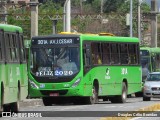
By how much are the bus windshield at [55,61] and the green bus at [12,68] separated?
553 centimetres

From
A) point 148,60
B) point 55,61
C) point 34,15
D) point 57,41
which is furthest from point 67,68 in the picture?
point 148,60

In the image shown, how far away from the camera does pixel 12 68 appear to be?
2539 centimetres

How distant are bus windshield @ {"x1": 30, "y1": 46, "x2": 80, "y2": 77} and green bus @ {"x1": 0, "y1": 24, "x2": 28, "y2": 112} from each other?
18.1 feet

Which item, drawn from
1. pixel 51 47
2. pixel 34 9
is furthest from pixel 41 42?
pixel 34 9

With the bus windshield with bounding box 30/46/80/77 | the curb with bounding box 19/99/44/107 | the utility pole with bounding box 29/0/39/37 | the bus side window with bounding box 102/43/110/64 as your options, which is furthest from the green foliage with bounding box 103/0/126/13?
the bus windshield with bounding box 30/46/80/77

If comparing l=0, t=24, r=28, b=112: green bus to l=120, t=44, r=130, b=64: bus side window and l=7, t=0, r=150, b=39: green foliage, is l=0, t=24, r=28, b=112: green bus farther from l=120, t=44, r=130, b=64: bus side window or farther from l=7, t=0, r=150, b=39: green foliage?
l=7, t=0, r=150, b=39: green foliage

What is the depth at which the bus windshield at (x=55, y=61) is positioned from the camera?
3347 cm

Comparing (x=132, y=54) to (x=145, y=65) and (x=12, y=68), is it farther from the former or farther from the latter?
(x=12, y=68)

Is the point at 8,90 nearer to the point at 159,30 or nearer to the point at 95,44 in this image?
the point at 95,44

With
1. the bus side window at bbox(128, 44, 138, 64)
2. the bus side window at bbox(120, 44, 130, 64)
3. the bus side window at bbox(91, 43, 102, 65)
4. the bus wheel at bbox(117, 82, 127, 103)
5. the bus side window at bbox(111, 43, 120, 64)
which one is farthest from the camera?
the bus side window at bbox(128, 44, 138, 64)

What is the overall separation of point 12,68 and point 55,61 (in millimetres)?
8220

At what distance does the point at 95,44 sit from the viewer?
1394 inches

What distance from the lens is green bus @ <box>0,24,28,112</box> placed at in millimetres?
23984

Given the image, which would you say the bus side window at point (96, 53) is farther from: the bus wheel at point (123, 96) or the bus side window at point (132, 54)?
the bus side window at point (132, 54)
